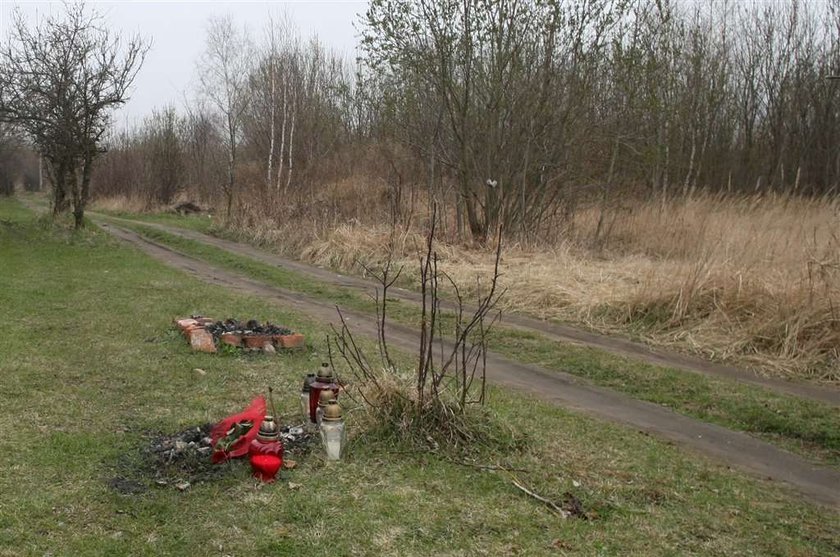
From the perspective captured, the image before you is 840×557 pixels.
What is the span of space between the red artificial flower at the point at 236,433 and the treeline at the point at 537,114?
10.3 meters

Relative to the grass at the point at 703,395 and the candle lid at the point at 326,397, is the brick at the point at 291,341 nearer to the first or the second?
the grass at the point at 703,395

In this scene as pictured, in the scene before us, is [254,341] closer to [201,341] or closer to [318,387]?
[201,341]

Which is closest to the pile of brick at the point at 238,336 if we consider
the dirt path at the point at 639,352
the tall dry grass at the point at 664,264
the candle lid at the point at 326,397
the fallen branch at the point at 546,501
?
the candle lid at the point at 326,397


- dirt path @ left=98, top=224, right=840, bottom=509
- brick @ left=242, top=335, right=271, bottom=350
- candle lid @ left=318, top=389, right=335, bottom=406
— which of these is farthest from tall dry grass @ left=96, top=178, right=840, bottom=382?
candle lid @ left=318, top=389, right=335, bottom=406

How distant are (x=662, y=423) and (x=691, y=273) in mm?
4145

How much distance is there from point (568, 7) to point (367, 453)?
13250mm

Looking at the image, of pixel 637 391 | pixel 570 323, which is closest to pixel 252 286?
pixel 570 323

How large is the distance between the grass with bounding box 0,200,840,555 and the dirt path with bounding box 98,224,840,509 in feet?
1.04

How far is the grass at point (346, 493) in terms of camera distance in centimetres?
327

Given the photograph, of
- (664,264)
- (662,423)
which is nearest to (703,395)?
(662,423)

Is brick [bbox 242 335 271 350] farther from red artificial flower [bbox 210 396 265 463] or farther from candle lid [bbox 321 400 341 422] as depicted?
candle lid [bbox 321 400 341 422]

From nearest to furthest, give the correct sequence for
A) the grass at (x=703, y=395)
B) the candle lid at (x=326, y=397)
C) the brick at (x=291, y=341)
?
the candle lid at (x=326, y=397) → the grass at (x=703, y=395) → the brick at (x=291, y=341)

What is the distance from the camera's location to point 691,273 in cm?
931

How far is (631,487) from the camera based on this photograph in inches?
158
